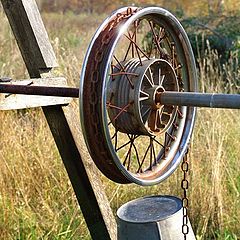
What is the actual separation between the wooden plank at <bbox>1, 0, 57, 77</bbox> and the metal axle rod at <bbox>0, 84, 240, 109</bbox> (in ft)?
1.01

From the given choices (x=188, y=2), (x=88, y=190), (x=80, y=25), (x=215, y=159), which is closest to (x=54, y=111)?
(x=88, y=190)

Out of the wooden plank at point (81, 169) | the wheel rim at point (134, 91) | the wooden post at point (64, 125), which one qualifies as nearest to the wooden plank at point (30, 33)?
the wooden post at point (64, 125)

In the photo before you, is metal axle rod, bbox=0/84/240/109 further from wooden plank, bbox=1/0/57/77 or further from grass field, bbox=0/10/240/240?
grass field, bbox=0/10/240/240

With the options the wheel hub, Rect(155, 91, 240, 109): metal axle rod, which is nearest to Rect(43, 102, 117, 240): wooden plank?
the wheel hub

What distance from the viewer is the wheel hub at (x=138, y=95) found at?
1.75 metres

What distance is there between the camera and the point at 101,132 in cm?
173

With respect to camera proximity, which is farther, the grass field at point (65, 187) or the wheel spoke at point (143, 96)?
the grass field at point (65, 187)

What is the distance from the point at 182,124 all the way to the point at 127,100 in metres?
0.38

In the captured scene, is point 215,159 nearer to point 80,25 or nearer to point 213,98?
point 213,98

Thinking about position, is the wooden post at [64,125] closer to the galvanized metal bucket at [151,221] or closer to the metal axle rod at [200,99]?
the galvanized metal bucket at [151,221]

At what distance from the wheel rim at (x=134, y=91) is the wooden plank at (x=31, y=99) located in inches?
23.6

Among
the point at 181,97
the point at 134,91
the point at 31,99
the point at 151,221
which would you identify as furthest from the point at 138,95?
the point at 31,99

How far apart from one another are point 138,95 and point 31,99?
0.81m

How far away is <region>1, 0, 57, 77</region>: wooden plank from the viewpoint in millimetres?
2426
